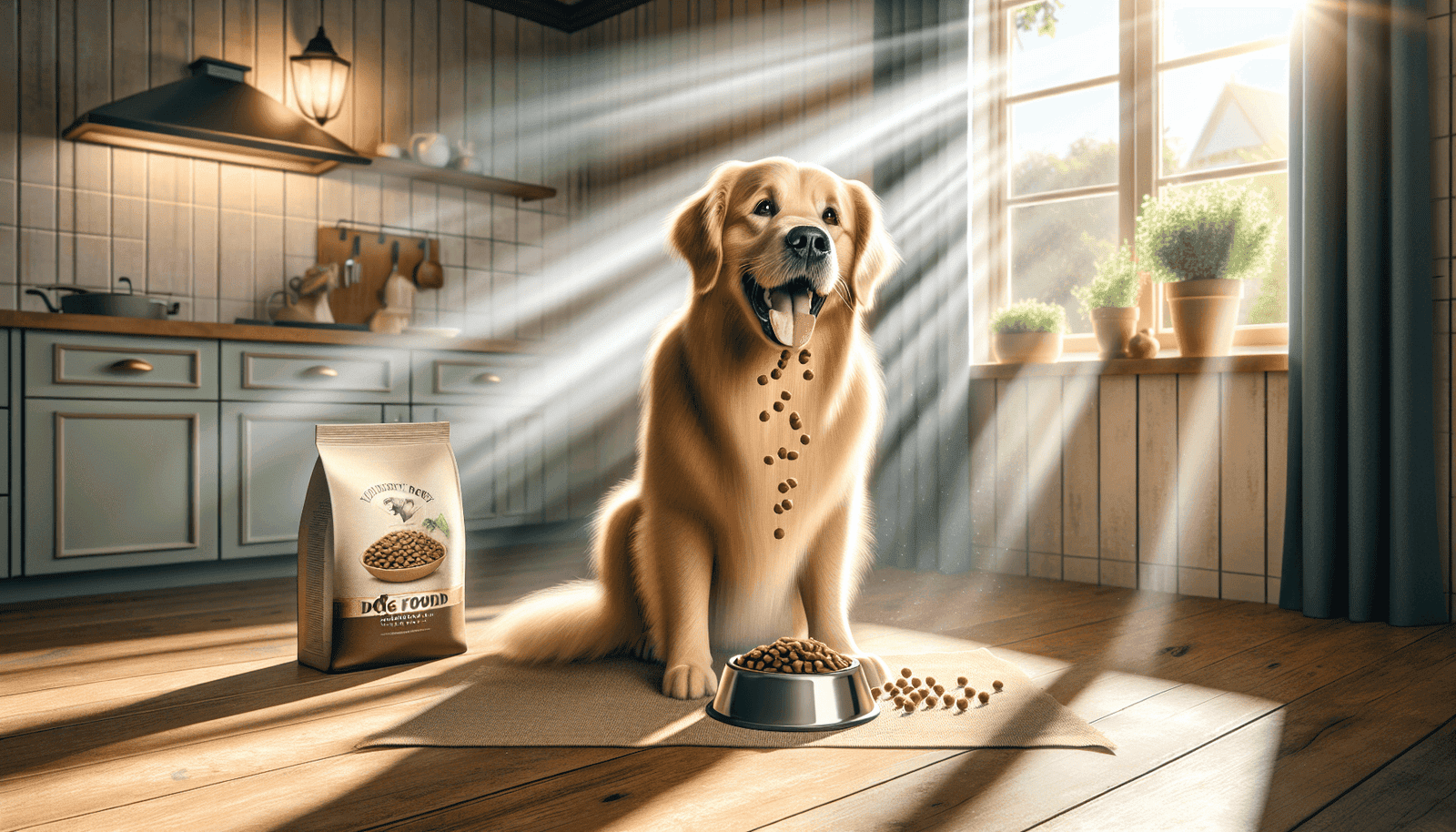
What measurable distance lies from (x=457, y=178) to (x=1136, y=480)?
9.43 feet

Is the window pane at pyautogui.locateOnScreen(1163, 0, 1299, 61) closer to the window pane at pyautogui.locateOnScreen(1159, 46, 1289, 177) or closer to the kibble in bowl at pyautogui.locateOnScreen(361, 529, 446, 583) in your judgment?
the window pane at pyautogui.locateOnScreen(1159, 46, 1289, 177)

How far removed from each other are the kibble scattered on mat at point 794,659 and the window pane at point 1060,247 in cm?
189

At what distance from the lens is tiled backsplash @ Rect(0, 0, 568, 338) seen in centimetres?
304

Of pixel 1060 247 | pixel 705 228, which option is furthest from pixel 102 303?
pixel 1060 247

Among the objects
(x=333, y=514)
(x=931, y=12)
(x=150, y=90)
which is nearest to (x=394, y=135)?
(x=150, y=90)

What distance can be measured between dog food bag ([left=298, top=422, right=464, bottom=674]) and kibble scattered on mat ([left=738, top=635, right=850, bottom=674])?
0.64 m

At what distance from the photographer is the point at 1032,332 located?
2734 millimetres

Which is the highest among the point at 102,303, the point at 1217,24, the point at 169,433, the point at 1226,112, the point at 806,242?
the point at 1217,24

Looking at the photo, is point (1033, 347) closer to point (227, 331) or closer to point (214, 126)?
point (227, 331)

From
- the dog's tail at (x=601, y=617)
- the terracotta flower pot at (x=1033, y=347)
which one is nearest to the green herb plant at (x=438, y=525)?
the dog's tail at (x=601, y=617)

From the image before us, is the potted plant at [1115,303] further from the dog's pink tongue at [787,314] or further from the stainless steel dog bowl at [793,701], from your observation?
the stainless steel dog bowl at [793,701]

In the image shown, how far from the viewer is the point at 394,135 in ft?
12.8

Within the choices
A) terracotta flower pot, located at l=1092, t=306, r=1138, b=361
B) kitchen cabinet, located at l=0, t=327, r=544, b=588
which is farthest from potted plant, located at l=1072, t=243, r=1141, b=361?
kitchen cabinet, located at l=0, t=327, r=544, b=588

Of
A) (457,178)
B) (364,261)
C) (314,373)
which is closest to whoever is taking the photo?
(314,373)
